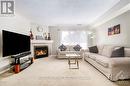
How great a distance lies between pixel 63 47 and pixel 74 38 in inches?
79.5

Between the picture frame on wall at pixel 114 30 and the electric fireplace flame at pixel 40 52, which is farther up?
the picture frame on wall at pixel 114 30

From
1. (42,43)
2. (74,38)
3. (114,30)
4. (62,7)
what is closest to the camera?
(62,7)

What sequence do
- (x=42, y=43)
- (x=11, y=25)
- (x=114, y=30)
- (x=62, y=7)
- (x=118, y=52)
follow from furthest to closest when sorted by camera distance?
(x=42, y=43), (x=114, y=30), (x=11, y=25), (x=62, y=7), (x=118, y=52)

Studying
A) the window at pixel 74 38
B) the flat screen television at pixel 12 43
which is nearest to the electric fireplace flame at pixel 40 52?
the window at pixel 74 38

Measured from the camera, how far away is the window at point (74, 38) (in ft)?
31.3

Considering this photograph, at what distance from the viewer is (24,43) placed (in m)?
5.39

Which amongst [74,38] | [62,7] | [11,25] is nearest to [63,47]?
[74,38]

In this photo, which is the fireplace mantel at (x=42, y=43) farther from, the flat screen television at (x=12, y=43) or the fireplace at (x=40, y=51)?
the flat screen television at (x=12, y=43)

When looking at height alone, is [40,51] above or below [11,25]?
below

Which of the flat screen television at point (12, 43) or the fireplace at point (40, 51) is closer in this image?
the flat screen television at point (12, 43)

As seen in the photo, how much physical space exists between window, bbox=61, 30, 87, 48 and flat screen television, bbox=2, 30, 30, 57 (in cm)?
440

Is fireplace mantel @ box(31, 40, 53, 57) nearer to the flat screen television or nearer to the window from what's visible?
the window

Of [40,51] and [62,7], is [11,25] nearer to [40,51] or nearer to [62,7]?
[62,7]

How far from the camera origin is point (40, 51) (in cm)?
797
